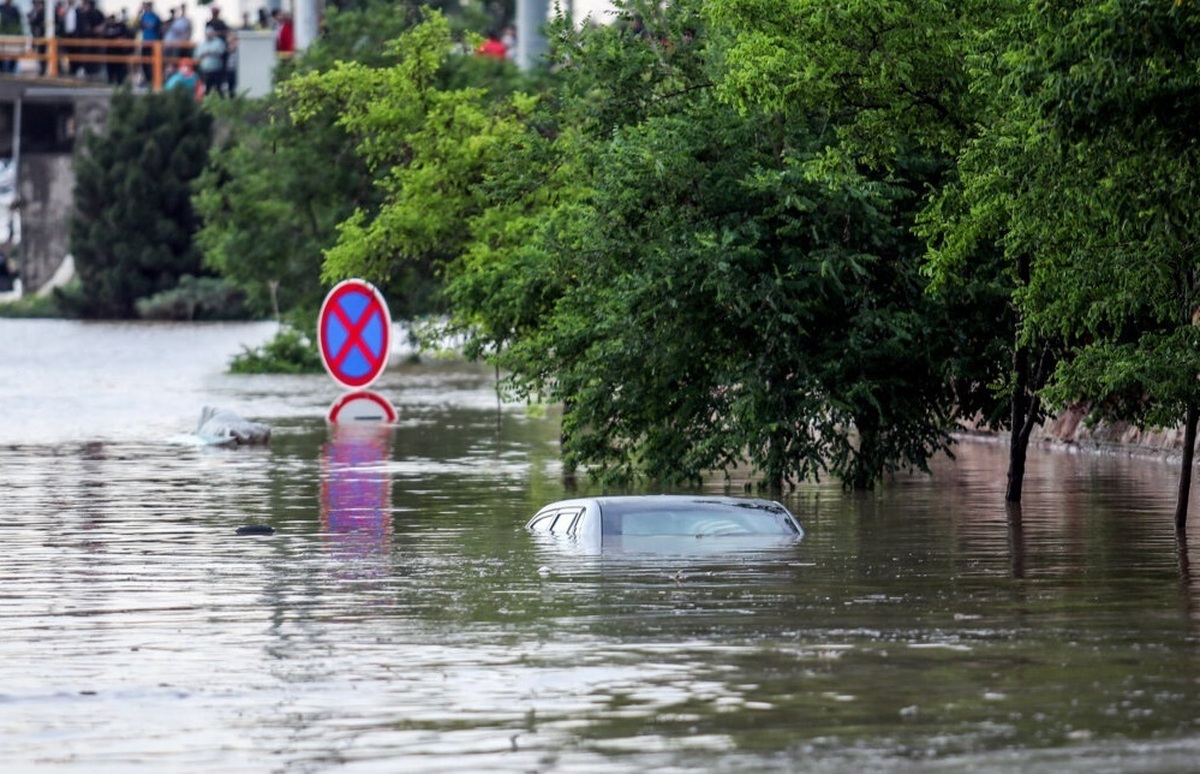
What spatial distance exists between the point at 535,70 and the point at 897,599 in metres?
46.6

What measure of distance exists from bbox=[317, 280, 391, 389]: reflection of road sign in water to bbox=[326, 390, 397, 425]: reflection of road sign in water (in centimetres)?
74

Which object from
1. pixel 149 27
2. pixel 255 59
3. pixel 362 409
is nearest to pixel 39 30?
pixel 149 27

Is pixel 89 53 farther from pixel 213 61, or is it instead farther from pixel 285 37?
pixel 285 37

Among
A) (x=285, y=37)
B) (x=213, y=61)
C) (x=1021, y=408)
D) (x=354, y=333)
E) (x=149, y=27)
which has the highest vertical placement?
(x=149, y=27)

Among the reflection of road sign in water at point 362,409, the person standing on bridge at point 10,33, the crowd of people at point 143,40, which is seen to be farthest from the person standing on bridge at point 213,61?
the reflection of road sign in water at point 362,409

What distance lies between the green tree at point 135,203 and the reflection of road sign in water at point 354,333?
66646mm

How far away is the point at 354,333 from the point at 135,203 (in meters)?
72.6

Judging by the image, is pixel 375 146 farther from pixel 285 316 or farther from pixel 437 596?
pixel 285 316

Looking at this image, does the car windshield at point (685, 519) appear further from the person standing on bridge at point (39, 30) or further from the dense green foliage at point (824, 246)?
the person standing on bridge at point (39, 30)

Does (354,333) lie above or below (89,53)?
below

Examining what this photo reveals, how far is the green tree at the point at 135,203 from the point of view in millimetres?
97438

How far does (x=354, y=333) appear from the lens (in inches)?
1172

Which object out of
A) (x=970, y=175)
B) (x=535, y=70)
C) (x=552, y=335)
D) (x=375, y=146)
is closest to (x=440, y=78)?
(x=535, y=70)

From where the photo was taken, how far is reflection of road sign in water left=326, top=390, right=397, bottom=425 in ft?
105
